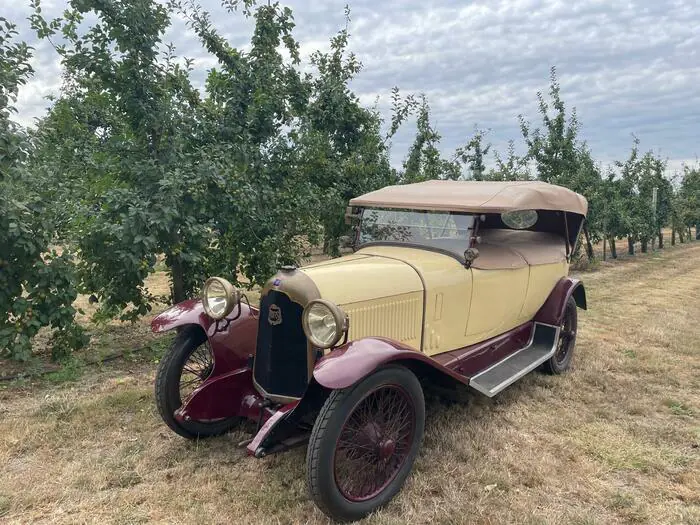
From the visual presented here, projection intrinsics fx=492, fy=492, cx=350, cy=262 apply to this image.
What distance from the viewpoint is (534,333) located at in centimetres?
488

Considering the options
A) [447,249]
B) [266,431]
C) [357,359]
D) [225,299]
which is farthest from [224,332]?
[447,249]

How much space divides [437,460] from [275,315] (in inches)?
57.0

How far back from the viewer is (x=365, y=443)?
109 inches

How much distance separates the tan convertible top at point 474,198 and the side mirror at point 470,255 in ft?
0.99

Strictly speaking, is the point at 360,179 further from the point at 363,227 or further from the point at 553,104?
the point at 553,104

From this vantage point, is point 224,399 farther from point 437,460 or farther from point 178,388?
point 437,460

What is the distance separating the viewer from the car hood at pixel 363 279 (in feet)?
10.2

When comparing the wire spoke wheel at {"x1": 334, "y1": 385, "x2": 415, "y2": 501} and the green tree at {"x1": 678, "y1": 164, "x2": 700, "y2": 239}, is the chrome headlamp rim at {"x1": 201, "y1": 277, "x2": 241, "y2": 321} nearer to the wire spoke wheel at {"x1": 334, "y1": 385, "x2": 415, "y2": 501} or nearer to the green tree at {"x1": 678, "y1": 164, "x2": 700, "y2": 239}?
the wire spoke wheel at {"x1": 334, "y1": 385, "x2": 415, "y2": 501}

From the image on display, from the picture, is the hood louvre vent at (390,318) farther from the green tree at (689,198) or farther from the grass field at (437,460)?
the green tree at (689,198)

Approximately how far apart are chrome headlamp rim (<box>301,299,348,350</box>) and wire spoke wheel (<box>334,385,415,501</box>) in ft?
1.20

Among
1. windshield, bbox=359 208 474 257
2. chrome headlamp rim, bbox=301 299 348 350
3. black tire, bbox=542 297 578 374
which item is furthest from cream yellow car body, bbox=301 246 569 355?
black tire, bbox=542 297 578 374

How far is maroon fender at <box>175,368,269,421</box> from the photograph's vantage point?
3.27 metres

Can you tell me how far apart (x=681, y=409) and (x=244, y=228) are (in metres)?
4.71

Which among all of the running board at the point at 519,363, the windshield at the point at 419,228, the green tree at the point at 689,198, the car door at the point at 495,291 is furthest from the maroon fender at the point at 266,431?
the green tree at the point at 689,198
